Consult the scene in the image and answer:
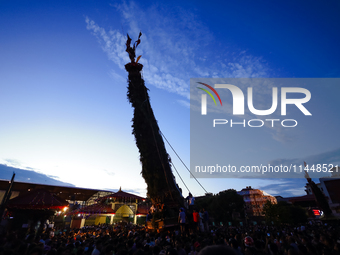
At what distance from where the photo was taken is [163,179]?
1753 centimetres

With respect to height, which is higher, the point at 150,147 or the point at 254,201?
the point at 150,147

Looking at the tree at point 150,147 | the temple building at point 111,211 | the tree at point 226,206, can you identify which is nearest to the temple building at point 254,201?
the tree at point 226,206

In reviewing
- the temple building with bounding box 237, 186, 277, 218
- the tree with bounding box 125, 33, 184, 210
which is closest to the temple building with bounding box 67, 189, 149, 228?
the tree with bounding box 125, 33, 184, 210

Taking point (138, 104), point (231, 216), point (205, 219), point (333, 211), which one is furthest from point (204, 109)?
point (333, 211)

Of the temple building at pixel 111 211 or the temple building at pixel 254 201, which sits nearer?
the temple building at pixel 111 211

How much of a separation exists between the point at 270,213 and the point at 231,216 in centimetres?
1458

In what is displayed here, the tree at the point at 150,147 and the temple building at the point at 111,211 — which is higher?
the tree at the point at 150,147

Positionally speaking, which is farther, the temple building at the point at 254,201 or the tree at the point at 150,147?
the temple building at the point at 254,201

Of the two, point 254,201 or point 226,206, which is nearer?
point 226,206

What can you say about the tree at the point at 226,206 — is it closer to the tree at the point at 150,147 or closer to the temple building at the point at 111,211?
the temple building at the point at 111,211

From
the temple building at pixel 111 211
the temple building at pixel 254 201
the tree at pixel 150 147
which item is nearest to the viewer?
the tree at pixel 150 147

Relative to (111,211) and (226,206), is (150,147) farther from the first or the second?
(226,206)

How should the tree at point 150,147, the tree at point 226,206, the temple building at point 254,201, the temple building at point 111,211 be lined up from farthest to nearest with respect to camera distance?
the temple building at point 254,201, the tree at point 226,206, the temple building at point 111,211, the tree at point 150,147

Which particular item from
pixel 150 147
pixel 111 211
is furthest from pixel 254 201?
pixel 150 147
